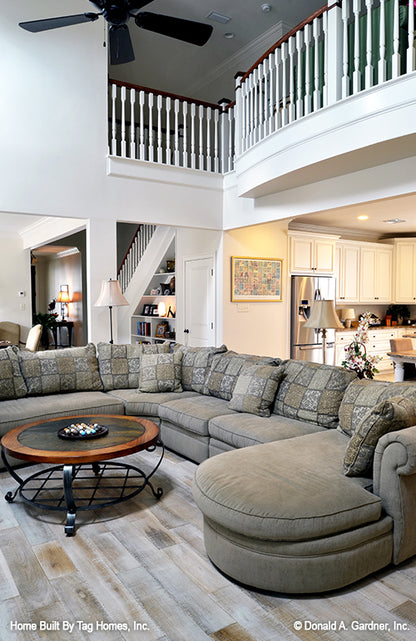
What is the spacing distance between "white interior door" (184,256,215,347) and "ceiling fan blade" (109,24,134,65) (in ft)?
10.5

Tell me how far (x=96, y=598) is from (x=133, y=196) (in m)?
4.70

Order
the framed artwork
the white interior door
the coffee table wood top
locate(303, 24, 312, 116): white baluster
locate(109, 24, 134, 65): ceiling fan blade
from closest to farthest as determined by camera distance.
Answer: the coffee table wood top
locate(109, 24, 134, 65): ceiling fan blade
locate(303, 24, 312, 116): white baluster
the framed artwork
the white interior door

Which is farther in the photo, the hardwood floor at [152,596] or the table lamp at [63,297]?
the table lamp at [63,297]

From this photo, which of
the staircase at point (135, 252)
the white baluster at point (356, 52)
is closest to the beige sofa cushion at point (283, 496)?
the white baluster at point (356, 52)

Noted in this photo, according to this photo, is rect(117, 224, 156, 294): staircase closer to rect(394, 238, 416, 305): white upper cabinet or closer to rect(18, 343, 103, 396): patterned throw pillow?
rect(18, 343, 103, 396): patterned throw pillow

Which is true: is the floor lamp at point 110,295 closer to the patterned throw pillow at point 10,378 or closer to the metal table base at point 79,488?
the patterned throw pillow at point 10,378

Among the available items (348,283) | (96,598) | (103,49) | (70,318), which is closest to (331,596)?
(96,598)

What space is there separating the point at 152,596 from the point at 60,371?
2.79m

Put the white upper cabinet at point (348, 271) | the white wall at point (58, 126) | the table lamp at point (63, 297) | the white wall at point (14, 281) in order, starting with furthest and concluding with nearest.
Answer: the table lamp at point (63, 297), the white wall at point (14, 281), the white upper cabinet at point (348, 271), the white wall at point (58, 126)

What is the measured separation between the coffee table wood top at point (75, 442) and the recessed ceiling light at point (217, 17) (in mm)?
5940

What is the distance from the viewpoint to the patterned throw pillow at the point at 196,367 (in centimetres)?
459

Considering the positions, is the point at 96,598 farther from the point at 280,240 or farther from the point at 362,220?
the point at 362,220

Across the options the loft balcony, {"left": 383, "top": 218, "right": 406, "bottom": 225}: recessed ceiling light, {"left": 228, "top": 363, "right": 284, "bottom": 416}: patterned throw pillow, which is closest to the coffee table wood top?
{"left": 228, "top": 363, "right": 284, "bottom": 416}: patterned throw pillow

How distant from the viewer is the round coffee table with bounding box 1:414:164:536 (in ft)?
9.23
